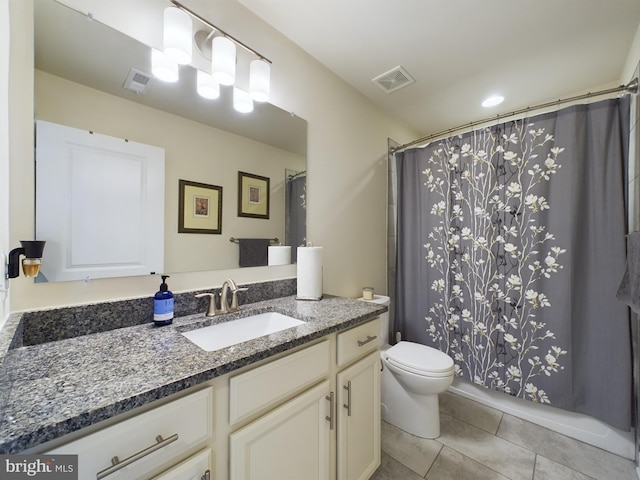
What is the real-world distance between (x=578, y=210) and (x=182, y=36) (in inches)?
88.0

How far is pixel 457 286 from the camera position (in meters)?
1.95

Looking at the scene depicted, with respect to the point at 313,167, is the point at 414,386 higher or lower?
lower

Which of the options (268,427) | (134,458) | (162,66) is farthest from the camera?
(162,66)

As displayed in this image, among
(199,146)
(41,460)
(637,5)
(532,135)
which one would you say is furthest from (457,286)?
(41,460)

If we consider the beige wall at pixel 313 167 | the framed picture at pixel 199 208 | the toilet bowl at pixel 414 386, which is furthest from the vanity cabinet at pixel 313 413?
the framed picture at pixel 199 208

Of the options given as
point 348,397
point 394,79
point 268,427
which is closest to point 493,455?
point 348,397

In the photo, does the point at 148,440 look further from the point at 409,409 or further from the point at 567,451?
the point at 567,451

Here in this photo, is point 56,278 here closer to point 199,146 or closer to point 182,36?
point 199,146

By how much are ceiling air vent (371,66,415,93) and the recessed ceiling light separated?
772 millimetres

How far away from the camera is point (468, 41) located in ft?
5.01

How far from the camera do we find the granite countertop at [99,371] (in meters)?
0.46

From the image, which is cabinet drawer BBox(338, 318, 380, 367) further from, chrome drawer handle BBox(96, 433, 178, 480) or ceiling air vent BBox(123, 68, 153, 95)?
ceiling air vent BBox(123, 68, 153, 95)

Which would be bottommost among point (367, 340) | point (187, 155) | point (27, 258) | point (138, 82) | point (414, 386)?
point (414, 386)

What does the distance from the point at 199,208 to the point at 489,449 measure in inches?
81.7
